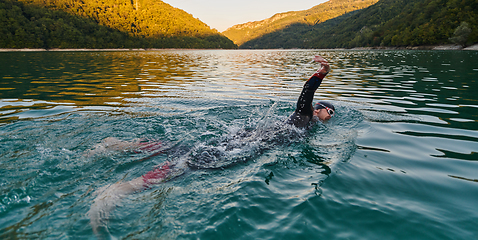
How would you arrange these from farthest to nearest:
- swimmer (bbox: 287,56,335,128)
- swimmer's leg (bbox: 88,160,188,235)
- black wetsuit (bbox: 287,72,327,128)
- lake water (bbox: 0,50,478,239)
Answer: black wetsuit (bbox: 287,72,327,128), swimmer (bbox: 287,56,335,128), swimmer's leg (bbox: 88,160,188,235), lake water (bbox: 0,50,478,239)

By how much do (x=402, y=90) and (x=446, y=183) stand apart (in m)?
10.2

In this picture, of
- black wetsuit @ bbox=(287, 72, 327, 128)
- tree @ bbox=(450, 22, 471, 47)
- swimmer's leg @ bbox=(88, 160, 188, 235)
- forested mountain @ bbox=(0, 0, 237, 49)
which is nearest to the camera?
swimmer's leg @ bbox=(88, 160, 188, 235)

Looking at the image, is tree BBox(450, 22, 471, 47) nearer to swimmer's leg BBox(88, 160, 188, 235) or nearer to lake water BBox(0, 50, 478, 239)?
lake water BBox(0, 50, 478, 239)

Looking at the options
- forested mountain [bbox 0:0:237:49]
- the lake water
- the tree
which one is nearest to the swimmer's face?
the lake water

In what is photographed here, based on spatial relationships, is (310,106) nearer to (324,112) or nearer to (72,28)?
(324,112)

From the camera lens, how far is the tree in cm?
5253

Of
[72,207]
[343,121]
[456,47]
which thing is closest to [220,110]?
[343,121]

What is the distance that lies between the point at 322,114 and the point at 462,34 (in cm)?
7308

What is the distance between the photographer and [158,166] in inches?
181

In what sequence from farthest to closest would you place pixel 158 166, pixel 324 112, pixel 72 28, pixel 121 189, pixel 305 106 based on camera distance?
pixel 72 28
pixel 324 112
pixel 305 106
pixel 158 166
pixel 121 189

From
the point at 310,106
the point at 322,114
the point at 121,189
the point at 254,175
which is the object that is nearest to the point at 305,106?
the point at 310,106

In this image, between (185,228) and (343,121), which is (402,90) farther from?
(185,228)

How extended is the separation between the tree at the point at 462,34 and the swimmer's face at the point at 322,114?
71324 millimetres

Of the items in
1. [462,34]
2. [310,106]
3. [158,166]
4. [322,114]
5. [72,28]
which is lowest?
[158,166]
